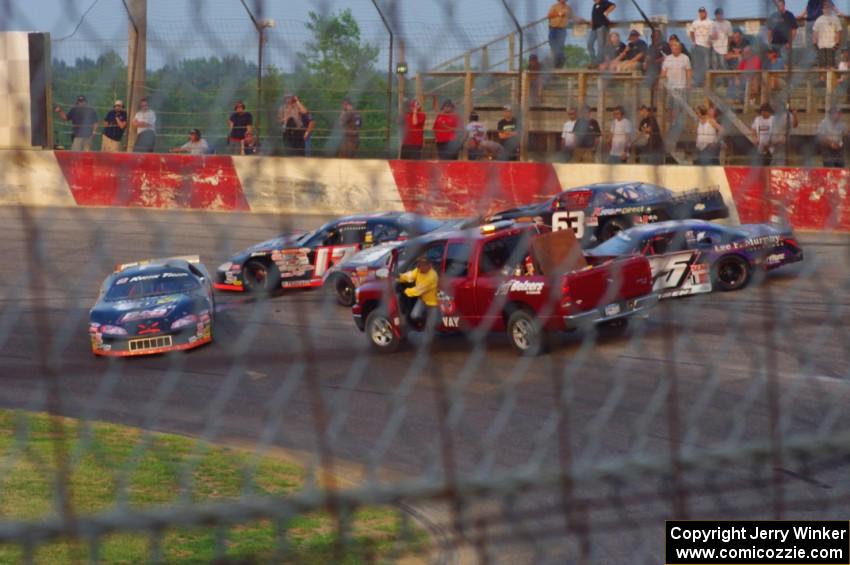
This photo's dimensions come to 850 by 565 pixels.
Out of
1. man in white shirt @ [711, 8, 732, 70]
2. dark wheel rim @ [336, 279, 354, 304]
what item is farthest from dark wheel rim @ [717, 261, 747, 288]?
dark wheel rim @ [336, 279, 354, 304]

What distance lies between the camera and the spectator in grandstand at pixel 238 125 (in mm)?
1938

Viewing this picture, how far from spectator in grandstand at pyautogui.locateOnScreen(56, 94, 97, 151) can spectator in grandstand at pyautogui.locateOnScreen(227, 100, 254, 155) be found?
220mm

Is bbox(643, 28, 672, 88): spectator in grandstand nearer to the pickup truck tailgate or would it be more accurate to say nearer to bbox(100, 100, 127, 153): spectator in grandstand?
the pickup truck tailgate

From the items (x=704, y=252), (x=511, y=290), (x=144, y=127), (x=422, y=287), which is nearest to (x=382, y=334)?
(x=422, y=287)

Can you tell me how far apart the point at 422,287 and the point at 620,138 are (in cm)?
54

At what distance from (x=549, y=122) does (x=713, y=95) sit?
658 mm

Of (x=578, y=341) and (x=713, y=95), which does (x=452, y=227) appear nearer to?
(x=578, y=341)

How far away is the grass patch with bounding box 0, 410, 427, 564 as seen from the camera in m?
1.87

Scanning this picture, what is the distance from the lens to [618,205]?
3.76m

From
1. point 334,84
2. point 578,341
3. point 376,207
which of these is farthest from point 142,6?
point 578,341

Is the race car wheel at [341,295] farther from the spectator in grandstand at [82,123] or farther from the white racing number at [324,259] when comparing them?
the spectator in grandstand at [82,123]

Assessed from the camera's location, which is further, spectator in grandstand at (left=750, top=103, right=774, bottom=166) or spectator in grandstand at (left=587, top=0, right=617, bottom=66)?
spectator in grandstand at (left=750, top=103, right=774, bottom=166)

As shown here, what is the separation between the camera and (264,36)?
6.49ft

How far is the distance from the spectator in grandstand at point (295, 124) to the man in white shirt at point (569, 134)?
0.65 meters
